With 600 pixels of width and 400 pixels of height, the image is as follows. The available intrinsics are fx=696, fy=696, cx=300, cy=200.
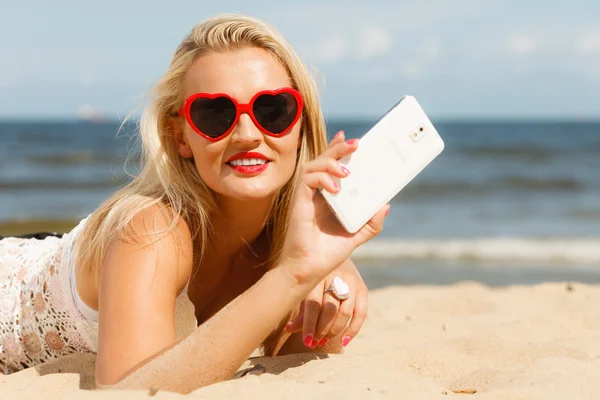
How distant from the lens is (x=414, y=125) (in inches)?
86.7

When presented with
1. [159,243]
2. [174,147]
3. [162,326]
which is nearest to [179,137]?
[174,147]

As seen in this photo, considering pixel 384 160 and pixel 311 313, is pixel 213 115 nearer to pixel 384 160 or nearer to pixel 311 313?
pixel 384 160

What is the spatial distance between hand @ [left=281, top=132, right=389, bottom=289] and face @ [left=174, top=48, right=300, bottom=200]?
0.39 meters

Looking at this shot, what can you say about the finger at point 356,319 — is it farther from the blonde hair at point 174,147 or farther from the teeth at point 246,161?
the teeth at point 246,161

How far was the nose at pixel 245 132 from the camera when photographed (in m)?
2.43

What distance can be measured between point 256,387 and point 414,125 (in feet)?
3.13

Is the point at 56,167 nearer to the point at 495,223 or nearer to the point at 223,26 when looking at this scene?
the point at 495,223

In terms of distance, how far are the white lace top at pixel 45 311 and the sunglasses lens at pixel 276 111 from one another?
757mm

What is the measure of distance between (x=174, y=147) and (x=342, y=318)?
926 millimetres

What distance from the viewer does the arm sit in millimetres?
2088

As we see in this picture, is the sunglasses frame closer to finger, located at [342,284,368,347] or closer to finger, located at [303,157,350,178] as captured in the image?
finger, located at [303,157,350,178]

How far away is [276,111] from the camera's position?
8.21ft

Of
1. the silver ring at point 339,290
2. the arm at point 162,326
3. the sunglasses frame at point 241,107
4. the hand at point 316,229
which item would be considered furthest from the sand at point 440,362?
the sunglasses frame at point 241,107

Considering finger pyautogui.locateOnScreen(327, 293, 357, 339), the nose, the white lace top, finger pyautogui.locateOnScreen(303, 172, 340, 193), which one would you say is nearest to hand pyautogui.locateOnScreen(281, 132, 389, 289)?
finger pyautogui.locateOnScreen(303, 172, 340, 193)
